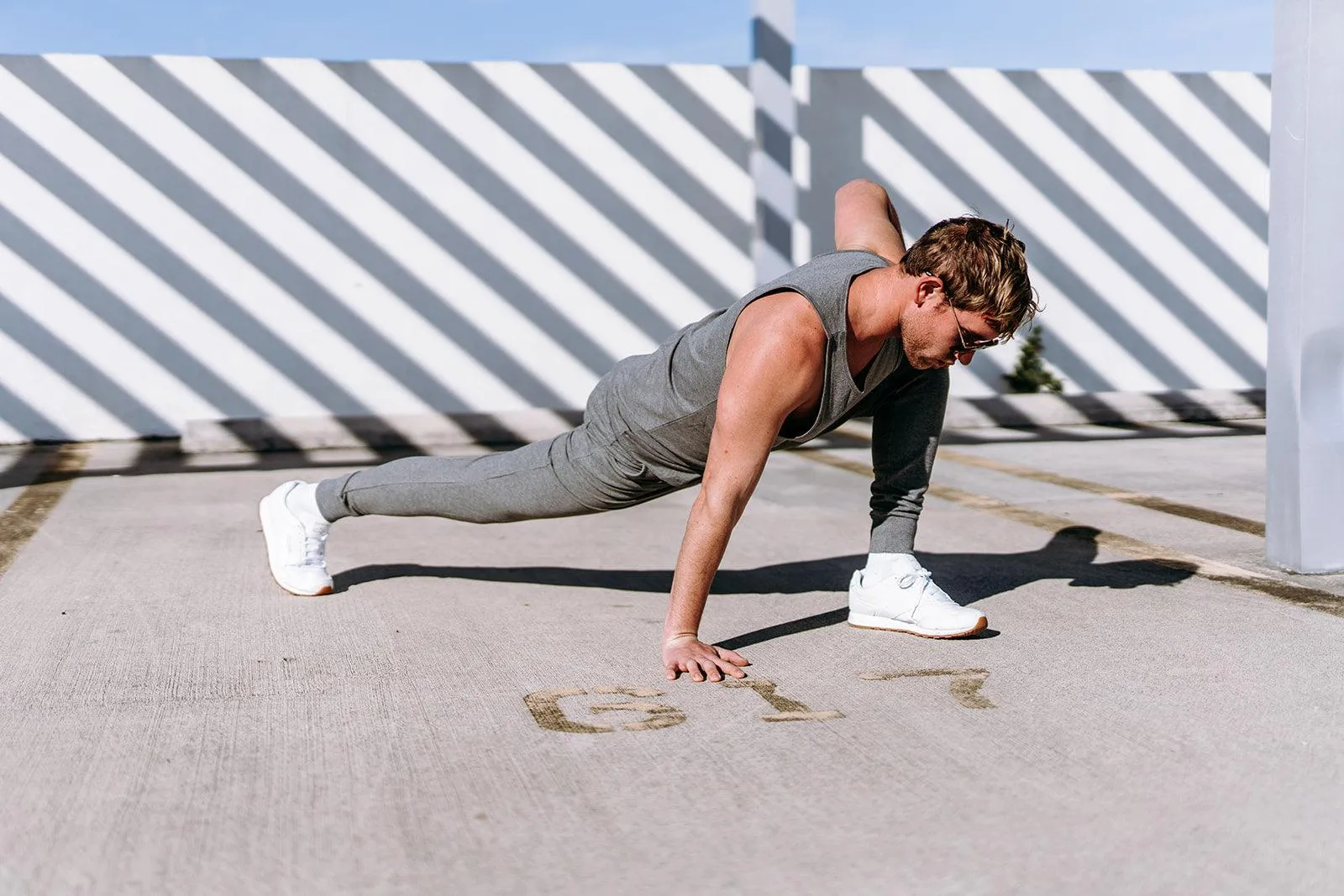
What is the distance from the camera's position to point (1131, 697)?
2.46 meters

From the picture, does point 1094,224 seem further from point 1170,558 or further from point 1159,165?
point 1170,558

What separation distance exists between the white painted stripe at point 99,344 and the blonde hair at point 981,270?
19.5 ft

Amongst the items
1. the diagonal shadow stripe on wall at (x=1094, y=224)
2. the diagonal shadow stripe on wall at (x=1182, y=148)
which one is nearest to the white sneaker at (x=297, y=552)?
the diagonal shadow stripe on wall at (x=1094, y=224)

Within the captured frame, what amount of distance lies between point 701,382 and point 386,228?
18.2ft

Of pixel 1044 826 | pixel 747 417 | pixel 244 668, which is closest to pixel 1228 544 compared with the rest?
pixel 747 417

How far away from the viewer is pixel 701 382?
2.80 m

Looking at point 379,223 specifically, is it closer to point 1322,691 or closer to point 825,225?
point 825,225

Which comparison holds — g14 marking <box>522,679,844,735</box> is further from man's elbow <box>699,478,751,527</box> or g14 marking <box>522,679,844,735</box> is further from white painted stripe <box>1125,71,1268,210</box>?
white painted stripe <box>1125,71,1268,210</box>

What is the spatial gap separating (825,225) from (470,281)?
227 centimetres

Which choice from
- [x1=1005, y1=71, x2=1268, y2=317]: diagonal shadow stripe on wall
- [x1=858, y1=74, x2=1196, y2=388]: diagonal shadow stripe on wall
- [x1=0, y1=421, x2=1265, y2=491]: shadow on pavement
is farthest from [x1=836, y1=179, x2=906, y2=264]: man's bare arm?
[x1=1005, y1=71, x2=1268, y2=317]: diagonal shadow stripe on wall

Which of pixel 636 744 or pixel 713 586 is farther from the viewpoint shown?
pixel 713 586

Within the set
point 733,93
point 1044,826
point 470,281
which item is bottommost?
point 1044,826

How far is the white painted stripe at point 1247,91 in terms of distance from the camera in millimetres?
8945

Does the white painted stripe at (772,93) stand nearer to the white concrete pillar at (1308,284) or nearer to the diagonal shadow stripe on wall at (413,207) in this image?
the diagonal shadow stripe on wall at (413,207)
